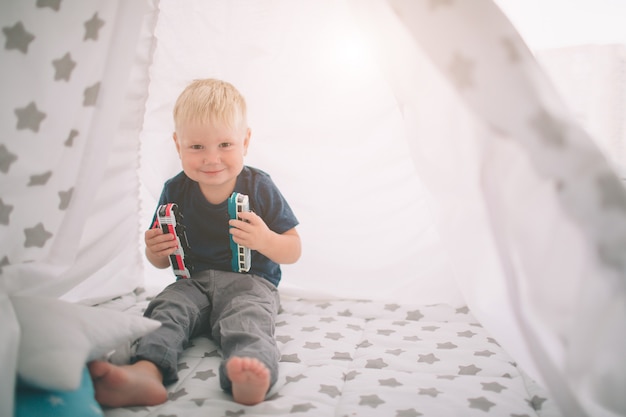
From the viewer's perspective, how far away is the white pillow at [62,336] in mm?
670

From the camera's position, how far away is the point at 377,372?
0.99 meters

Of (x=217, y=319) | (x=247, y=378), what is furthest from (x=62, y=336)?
(x=217, y=319)

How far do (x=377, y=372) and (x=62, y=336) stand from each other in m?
0.57

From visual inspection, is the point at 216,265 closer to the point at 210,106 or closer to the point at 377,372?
the point at 210,106

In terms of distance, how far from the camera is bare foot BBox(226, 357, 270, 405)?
33.1 inches

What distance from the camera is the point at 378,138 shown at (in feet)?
4.93

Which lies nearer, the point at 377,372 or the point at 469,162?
the point at 469,162

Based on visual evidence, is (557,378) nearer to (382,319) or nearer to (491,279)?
(491,279)

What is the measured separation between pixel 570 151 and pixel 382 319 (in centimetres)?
78

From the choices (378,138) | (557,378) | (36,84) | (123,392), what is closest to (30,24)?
(36,84)

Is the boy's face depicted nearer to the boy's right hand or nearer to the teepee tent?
the boy's right hand

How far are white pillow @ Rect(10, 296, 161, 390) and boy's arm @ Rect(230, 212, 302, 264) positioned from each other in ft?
→ 1.29

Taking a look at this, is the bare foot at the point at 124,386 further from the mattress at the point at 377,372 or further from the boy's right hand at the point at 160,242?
the boy's right hand at the point at 160,242

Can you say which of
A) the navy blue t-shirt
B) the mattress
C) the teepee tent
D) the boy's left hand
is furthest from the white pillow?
the navy blue t-shirt
